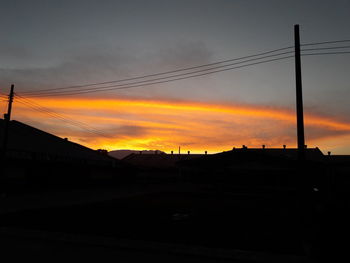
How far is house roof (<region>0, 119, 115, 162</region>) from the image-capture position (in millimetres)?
27766

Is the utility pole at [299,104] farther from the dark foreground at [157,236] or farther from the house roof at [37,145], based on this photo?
the house roof at [37,145]

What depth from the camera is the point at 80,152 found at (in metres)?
36.5

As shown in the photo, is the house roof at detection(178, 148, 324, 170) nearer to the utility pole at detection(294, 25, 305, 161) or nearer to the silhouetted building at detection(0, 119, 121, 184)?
the silhouetted building at detection(0, 119, 121, 184)

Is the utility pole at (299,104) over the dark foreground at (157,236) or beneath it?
over

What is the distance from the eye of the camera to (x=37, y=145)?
3053 cm

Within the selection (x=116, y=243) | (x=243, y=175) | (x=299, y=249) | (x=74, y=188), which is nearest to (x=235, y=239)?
(x=299, y=249)

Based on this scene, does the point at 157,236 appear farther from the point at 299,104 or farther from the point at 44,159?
the point at 44,159

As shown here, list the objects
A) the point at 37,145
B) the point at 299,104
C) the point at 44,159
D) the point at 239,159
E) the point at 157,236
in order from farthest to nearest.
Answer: the point at 37,145 → the point at 239,159 → the point at 44,159 → the point at 299,104 → the point at 157,236

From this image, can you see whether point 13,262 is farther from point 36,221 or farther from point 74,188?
point 74,188

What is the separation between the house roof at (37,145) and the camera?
27.8m

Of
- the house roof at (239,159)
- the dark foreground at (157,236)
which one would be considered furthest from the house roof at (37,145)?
the dark foreground at (157,236)

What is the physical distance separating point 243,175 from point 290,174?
16.0 ft

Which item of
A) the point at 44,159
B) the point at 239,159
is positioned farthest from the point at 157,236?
the point at 44,159

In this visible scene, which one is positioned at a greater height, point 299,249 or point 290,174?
point 290,174
